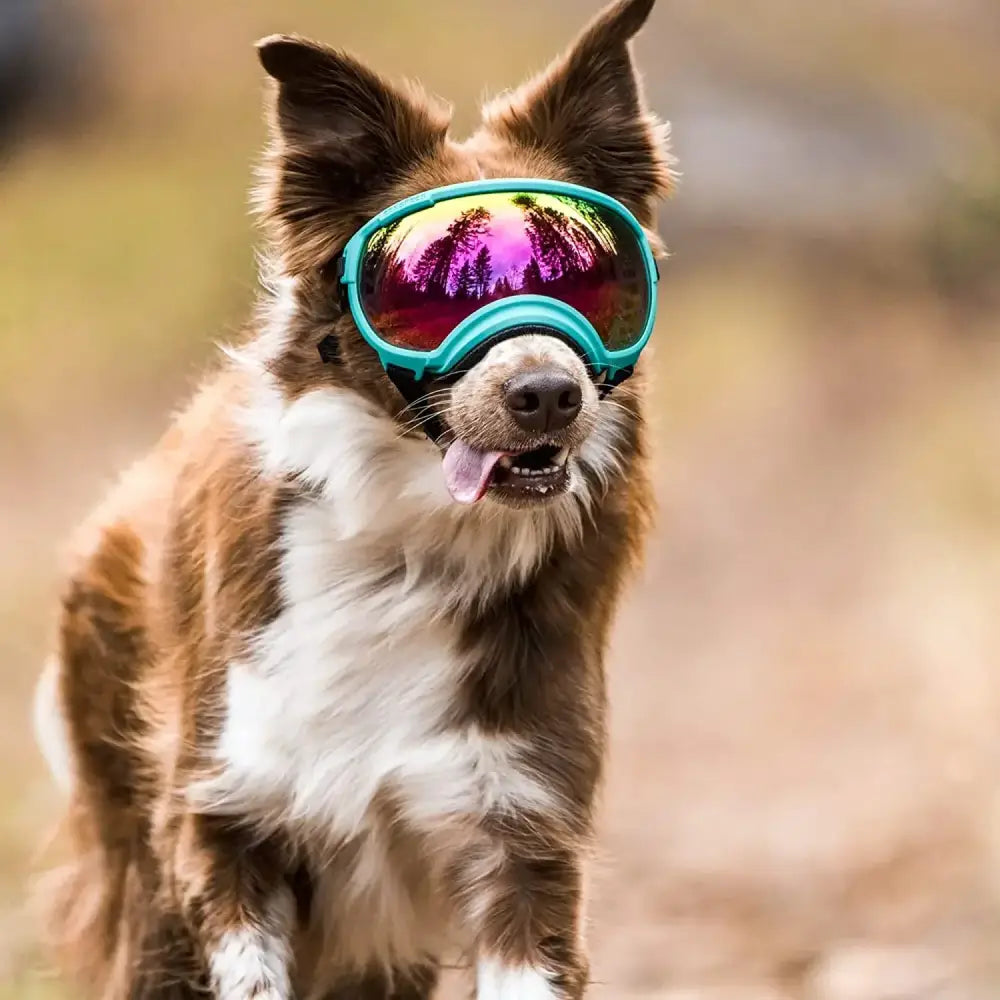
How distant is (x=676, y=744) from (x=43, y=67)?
762 cm

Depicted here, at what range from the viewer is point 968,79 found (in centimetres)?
1356

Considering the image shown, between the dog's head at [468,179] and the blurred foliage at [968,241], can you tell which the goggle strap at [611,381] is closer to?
the dog's head at [468,179]

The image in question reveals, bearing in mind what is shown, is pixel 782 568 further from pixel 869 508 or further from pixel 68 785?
pixel 68 785

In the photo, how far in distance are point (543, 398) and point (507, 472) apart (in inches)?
8.5

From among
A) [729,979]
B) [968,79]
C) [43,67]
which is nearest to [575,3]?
[968,79]

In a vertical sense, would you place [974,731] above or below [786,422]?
below

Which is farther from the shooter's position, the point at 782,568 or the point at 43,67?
the point at 43,67

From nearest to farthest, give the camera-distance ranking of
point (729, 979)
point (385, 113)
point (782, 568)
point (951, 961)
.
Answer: point (385, 113)
point (951, 961)
point (729, 979)
point (782, 568)

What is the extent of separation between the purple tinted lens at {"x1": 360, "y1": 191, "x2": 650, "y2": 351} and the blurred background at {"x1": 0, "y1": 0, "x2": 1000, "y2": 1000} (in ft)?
10.9

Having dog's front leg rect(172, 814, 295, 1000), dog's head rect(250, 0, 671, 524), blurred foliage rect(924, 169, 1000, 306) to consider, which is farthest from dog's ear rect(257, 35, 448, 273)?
blurred foliage rect(924, 169, 1000, 306)

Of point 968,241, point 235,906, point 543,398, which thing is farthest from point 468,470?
point 968,241

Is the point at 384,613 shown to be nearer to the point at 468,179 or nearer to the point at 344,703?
the point at 344,703

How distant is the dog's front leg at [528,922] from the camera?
346cm

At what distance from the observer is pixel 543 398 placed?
10.5 feet
